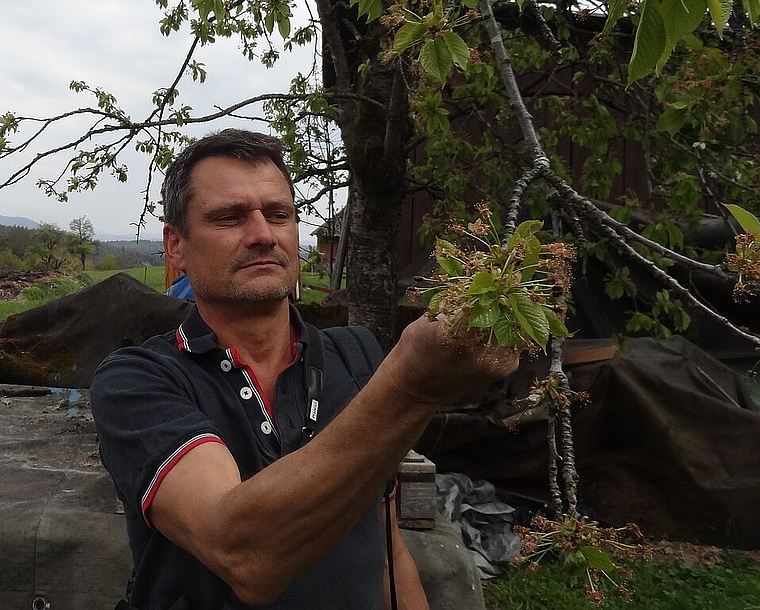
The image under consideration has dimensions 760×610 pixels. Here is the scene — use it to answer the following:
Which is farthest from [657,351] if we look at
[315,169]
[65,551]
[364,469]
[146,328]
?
[364,469]

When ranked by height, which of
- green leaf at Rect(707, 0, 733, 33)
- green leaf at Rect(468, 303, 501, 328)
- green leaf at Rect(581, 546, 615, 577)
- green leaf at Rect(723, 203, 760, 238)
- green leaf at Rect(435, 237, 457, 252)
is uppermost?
green leaf at Rect(707, 0, 733, 33)

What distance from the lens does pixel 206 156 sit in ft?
6.44

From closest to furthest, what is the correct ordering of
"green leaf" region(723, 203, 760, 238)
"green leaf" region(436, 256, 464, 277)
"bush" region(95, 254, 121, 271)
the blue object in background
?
"green leaf" region(436, 256, 464, 277)
"green leaf" region(723, 203, 760, 238)
the blue object in background
"bush" region(95, 254, 121, 271)

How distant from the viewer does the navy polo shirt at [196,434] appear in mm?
1436

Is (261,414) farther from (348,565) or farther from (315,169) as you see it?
(315,169)

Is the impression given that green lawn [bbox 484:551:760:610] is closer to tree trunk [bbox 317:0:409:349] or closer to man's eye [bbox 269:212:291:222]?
tree trunk [bbox 317:0:409:349]

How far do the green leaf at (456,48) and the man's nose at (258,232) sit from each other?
694 millimetres

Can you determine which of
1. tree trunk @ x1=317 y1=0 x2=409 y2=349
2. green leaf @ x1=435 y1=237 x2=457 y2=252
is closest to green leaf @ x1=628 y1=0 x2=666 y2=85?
green leaf @ x1=435 y1=237 x2=457 y2=252

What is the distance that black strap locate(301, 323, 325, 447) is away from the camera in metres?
1.76

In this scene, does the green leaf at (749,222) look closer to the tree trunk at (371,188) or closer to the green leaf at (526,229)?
the green leaf at (526,229)

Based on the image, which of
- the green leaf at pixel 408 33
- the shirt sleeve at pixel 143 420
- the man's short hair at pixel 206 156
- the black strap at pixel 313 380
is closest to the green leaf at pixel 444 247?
the shirt sleeve at pixel 143 420

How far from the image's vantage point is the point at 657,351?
5324mm

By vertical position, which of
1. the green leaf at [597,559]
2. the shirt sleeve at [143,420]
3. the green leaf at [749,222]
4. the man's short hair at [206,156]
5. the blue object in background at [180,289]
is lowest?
the green leaf at [597,559]

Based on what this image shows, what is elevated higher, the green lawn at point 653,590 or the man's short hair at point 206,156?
the man's short hair at point 206,156
